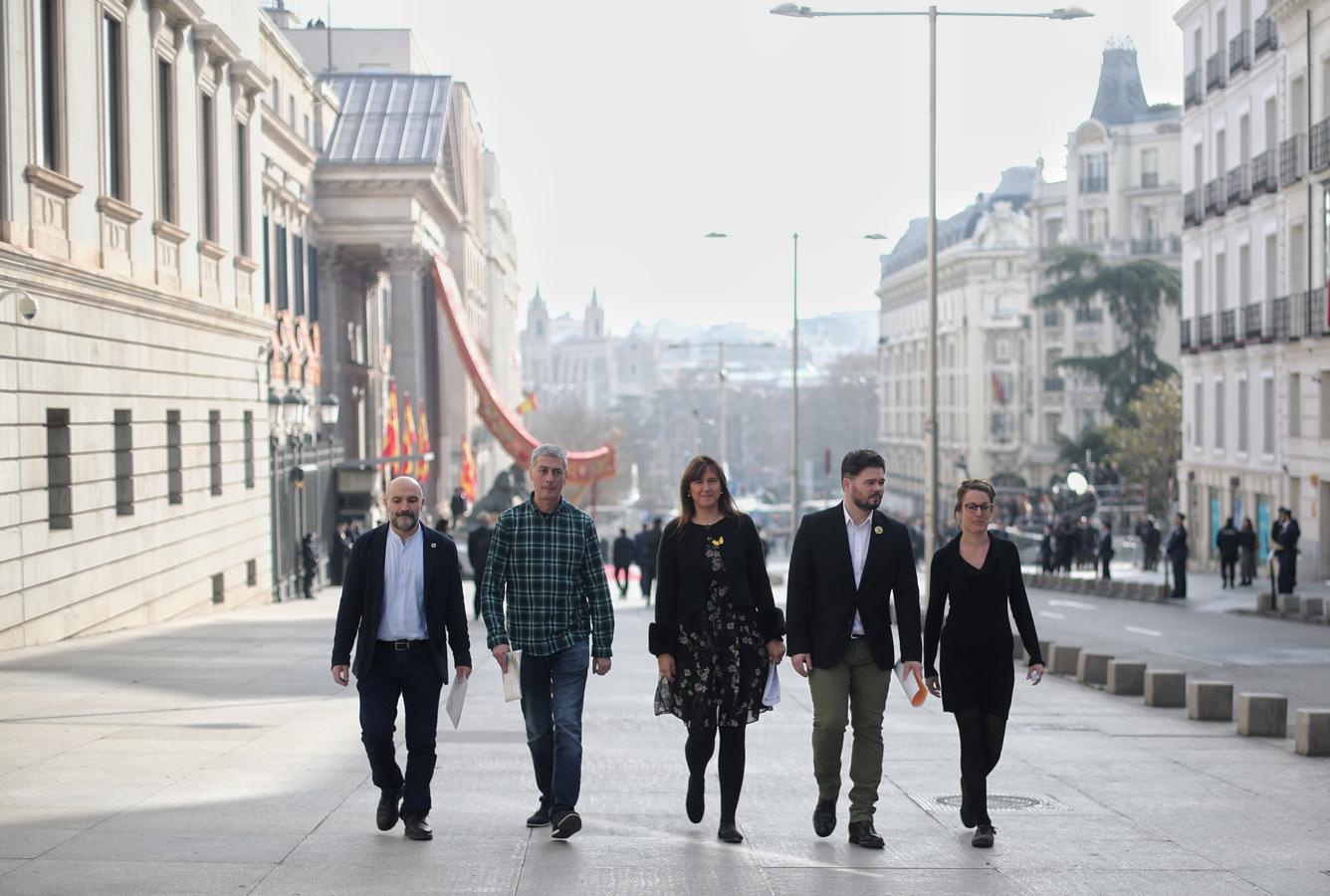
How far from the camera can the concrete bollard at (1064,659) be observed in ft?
65.7

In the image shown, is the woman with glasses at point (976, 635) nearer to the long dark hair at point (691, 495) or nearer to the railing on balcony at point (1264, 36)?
the long dark hair at point (691, 495)

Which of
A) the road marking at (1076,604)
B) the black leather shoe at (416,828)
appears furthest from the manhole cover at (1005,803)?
the road marking at (1076,604)

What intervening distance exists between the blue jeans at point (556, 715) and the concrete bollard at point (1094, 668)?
10947 millimetres

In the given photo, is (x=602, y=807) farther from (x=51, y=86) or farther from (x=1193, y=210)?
(x=1193, y=210)

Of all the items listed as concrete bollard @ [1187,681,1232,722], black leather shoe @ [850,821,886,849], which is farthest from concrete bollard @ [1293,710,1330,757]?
black leather shoe @ [850,821,886,849]

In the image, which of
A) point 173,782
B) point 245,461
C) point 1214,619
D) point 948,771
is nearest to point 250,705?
point 173,782

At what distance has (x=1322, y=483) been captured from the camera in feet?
127

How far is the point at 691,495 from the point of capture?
8406 millimetres

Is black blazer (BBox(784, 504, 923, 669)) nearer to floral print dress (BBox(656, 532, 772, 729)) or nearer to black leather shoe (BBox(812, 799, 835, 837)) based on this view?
floral print dress (BBox(656, 532, 772, 729))

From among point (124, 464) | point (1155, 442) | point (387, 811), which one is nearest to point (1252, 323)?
point (1155, 442)

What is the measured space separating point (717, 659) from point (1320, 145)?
33.2 meters

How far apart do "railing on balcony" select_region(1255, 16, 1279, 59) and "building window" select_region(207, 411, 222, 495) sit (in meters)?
26.0

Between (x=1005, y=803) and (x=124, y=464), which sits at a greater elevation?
(x=124, y=464)

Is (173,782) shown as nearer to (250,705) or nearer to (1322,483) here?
(250,705)
